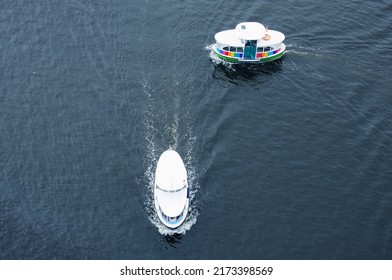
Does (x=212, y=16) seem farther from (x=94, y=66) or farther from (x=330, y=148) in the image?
(x=330, y=148)

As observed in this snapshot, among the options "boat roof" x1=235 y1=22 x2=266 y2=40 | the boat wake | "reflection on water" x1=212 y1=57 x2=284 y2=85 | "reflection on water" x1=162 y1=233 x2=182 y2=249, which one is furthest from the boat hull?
"reflection on water" x1=162 y1=233 x2=182 y2=249

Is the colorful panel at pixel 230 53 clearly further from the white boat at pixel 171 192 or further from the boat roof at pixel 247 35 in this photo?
the white boat at pixel 171 192

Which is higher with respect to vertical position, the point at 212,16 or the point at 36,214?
the point at 212,16

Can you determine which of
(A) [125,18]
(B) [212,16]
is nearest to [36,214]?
(A) [125,18]

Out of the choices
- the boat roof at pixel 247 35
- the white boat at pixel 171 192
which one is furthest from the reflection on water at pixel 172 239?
the boat roof at pixel 247 35

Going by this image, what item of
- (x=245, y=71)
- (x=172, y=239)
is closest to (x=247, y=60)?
(x=245, y=71)

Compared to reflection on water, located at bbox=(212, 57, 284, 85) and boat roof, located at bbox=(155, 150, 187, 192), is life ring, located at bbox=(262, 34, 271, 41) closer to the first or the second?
reflection on water, located at bbox=(212, 57, 284, 85)
